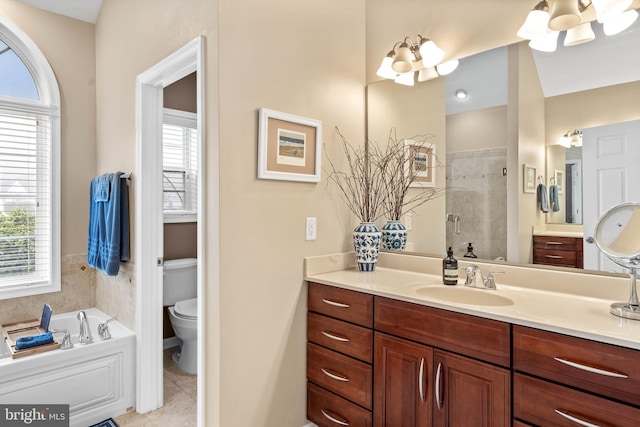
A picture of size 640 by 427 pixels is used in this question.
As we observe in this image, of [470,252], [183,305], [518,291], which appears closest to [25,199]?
[183,305]

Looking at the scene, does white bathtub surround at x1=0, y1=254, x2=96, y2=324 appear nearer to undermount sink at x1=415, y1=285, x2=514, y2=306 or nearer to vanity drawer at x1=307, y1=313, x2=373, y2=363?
vanity drawer at x1=307, y1=313, x2=373, y2=363

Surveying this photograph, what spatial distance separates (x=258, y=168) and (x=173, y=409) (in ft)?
Answer: 5.74

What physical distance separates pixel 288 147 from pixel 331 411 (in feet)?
4.64

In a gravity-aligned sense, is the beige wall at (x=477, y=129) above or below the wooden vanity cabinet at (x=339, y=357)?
above

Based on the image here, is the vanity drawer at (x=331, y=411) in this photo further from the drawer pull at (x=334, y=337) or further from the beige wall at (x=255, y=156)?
the drawer pull at (x=334, y=337)

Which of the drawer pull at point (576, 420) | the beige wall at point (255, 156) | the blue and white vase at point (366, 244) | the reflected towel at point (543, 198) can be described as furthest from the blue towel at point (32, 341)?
the reflected towel at point (543, 198)

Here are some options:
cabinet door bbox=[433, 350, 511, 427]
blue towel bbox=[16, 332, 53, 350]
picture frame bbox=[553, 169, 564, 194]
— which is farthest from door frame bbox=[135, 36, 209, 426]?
picture frame bbox=[553, 169, 564, 194]

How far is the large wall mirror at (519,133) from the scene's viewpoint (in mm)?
1613

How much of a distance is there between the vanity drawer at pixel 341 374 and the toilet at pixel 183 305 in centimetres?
112

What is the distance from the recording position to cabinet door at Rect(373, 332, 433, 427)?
1.57 m

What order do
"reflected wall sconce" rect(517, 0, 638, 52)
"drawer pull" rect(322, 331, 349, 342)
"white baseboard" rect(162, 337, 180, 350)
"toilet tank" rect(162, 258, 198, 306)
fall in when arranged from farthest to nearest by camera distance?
1. "white baseboard" rect(162, 337, 180, 350)
2. "toilet tank" rect(162, 258, 198, 306)
3. "drawer pull" rect(322, 331, 349, 342)
4. "reflected wall sconce" rect(517, 0, 638, 52)

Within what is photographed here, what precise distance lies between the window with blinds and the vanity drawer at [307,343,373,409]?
1.91m

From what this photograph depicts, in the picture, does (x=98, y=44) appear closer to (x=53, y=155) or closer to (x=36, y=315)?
(x=53, y=155)

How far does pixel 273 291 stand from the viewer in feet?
6.34
